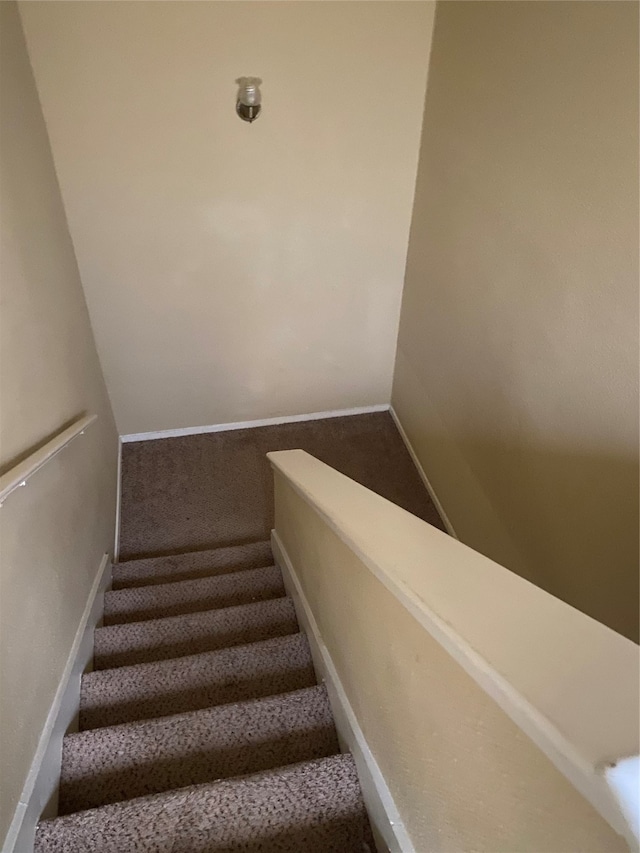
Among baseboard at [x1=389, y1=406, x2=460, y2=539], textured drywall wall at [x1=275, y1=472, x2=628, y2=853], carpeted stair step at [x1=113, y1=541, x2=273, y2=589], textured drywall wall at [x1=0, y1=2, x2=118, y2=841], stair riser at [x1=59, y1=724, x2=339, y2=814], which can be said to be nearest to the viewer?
textured drywall wall at [x1=275, y1=472, x2=628, y2=853]

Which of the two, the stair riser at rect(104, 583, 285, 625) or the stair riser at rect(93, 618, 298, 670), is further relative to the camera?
the stair riser at rect(104, 583, 285, 625)

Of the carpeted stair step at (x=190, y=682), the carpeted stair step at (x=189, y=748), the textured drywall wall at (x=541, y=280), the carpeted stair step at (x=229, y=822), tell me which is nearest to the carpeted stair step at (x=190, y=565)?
the carpeted stair step at (x=190, y=682)

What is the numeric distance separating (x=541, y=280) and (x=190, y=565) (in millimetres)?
1962

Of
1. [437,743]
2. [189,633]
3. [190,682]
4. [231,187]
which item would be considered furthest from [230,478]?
[437,743]

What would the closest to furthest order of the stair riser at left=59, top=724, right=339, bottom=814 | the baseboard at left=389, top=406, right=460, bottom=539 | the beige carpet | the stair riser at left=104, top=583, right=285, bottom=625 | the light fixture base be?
the stair riser at left=59, top=724, right=339, bottom=814
the stair riser at left=104, top=583, right=285, bottom=625
the light fixture base
the baseboard at left=389, top=406, right=460, bottom=539
the beige carpet

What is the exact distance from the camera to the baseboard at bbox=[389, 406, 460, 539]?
298 cm

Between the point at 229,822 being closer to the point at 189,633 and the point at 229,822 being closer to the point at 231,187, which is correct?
the point at 189,633

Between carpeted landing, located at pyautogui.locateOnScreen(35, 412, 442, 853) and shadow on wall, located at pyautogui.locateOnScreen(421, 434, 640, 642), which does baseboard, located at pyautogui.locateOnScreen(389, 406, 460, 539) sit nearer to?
carpeted landing, located at pyautogui.locateOnScreen(35, 412, 442, 853)

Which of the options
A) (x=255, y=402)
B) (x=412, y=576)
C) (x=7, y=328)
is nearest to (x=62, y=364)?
(x=7, y=328)

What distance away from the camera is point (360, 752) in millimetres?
1288

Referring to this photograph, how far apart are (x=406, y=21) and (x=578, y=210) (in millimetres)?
1439

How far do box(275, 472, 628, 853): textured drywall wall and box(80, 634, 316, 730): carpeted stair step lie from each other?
32 cm

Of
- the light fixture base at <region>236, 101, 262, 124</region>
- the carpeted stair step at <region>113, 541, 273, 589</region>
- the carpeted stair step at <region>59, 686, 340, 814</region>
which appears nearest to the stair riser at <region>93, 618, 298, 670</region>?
the carpeted stair step at <region>59, 686, 340, 814</region>

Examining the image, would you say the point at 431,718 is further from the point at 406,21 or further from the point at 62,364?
the point at 406,21
